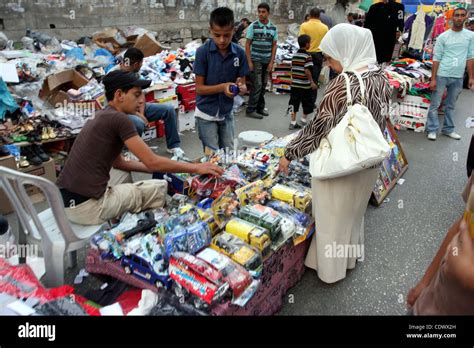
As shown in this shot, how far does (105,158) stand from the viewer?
239 cm

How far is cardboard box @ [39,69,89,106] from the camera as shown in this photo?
4.90 metres

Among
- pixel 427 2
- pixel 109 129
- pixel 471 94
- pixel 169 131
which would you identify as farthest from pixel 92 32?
pixel 471 94

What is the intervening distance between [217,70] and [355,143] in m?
1.63

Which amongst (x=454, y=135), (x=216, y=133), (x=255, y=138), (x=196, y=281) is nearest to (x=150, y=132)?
(x=255, y=138)

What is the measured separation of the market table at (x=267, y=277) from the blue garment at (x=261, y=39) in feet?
14.7

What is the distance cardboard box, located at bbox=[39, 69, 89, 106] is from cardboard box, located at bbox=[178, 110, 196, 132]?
1.48 metres

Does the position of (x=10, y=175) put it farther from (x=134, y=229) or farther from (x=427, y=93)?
(x=427, y=93)

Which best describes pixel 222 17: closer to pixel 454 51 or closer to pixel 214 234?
pixel 214 234

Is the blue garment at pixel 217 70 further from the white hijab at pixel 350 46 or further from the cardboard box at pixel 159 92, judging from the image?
the cardboard box at pixel 159 92

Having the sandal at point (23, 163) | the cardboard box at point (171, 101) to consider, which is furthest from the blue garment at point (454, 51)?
the sandal at point (23, 163)

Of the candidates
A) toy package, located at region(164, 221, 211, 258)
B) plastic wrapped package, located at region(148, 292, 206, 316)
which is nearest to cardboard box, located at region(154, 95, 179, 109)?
toy package, located at region(164, 221, 211, 258)

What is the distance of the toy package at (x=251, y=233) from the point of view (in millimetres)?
2164

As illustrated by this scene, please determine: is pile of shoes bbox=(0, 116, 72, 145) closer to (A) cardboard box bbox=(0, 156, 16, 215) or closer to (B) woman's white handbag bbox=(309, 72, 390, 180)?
(A) cardboard box bbox=(0, 156, 16, 215)

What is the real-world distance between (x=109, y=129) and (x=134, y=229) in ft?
2.15
